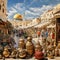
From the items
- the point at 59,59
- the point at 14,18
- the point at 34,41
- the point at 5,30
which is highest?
the point at 14,18

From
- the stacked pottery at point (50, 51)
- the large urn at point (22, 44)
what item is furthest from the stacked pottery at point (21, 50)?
the stacked pottery at point (50, 51)

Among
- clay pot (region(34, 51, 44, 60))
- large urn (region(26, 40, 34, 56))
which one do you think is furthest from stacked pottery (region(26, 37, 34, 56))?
clay pot (region(34, 51, 44, 60))

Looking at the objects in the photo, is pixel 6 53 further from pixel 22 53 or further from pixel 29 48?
pixel 29 48

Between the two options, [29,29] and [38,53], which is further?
[29,29]

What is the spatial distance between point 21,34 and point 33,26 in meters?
0.22

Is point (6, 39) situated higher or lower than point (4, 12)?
lower

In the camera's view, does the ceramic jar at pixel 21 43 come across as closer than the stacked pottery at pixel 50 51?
No

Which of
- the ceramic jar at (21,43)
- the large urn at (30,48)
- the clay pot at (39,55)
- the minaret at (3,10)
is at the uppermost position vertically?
the minaret at (3,10)

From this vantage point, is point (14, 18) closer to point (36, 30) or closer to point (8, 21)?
point (8, 21)

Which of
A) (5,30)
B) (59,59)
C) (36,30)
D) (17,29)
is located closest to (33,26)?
(36,30)

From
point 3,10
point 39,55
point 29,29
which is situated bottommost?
point 39,55

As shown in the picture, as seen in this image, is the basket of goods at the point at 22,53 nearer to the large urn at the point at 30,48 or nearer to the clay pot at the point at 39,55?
the large urn at the point at 30,48

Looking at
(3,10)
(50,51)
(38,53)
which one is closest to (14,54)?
(38,53)

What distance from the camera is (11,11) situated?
112 inches
